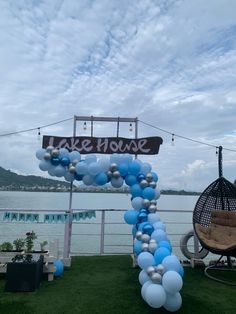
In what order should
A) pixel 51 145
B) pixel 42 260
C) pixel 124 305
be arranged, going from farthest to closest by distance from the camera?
pixel 51 145 → pixel 42 260 → pixel 124 305

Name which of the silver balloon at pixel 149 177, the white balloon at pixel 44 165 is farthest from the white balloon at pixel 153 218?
the white balloon at pixel 44 165

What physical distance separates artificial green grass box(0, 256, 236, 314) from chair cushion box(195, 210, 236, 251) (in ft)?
1.87

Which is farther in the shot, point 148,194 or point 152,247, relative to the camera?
point 148,194

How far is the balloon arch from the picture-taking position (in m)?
3.17

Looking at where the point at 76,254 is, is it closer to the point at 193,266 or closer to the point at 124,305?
the point at 193,266

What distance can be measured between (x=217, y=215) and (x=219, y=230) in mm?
256

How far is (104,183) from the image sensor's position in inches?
190

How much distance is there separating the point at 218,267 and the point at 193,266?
0.43 meters

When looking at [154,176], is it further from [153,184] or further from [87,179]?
[87,179]

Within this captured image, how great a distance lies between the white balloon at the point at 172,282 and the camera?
3035mm

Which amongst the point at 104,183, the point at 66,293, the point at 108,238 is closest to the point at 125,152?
the point at 104,183

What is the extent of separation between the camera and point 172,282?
3033mm

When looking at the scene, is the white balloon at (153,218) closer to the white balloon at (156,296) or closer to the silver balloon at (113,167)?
the silver balloon at (113,167)

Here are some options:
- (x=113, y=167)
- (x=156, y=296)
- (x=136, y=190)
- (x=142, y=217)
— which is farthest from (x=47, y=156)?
(x=156, y=296)
